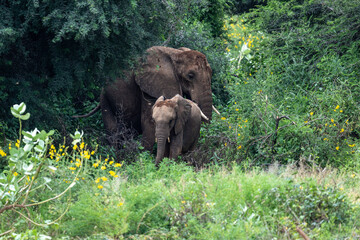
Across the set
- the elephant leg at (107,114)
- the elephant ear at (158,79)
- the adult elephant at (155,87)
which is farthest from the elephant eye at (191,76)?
the elephant leg at (107,114)

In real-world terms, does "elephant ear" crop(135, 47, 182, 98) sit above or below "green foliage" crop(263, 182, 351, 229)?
below

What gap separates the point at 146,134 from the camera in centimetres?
1073

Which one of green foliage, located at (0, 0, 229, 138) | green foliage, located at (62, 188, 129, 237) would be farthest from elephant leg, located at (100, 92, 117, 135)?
green foliage, located at (62, 188, 129, 237)

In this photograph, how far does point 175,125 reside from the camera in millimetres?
9398

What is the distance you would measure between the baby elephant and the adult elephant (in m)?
0.76

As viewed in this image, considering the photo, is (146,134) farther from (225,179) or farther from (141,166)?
(225,179)

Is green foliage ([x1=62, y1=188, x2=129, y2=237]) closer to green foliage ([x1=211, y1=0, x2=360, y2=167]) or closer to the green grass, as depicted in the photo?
the green grass

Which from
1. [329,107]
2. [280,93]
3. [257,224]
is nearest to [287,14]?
[280,93]

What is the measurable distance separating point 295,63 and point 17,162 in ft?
30.4

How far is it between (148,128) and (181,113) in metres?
1.51

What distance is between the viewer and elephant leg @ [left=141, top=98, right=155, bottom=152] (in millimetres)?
10664

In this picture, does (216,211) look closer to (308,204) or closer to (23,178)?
(308,204)

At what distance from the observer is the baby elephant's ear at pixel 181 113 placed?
369 inches

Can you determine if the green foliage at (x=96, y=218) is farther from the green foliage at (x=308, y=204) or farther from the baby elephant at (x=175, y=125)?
the baby elephant at (x=175, y=125)
